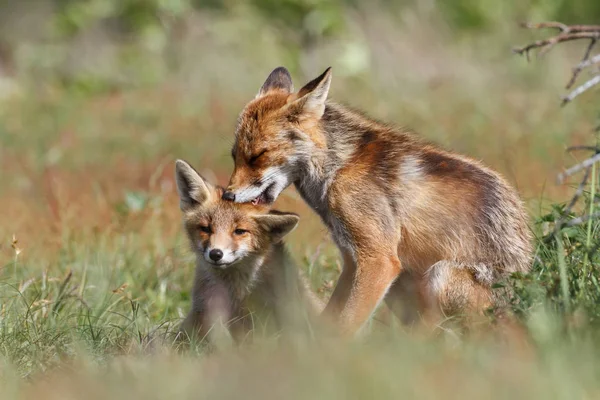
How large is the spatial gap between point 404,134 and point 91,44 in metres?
20.3

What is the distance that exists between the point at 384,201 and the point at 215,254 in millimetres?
1167

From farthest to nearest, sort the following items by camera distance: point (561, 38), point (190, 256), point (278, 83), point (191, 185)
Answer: point (190, 256)
point (278, 83)
point (191, 185)
point (561, 38)

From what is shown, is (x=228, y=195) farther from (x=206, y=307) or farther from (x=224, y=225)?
(x=206, y=307)

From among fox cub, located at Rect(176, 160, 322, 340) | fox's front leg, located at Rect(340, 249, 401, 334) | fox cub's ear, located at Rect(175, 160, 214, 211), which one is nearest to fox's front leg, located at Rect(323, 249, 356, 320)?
fox cub, located at Rect(176, 160, 322, 340)

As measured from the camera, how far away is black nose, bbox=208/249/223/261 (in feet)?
20.0

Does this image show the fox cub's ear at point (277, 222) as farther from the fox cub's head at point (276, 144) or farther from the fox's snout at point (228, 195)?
the fox's snout at point (228, 195)

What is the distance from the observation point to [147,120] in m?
16.4

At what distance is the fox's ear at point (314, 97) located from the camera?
627 centimetres

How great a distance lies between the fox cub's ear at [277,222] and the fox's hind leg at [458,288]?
1.09 metres

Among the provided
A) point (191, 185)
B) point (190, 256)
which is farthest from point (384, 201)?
point (190, 256)

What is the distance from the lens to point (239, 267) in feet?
21.1

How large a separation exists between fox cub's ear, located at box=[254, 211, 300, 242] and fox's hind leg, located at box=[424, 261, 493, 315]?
43.1 inches

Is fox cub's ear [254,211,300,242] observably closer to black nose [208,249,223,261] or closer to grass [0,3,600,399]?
black nose [208,249,223,261]

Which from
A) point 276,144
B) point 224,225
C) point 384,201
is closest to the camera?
point 384,201
